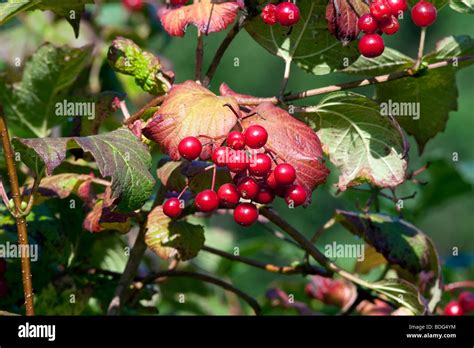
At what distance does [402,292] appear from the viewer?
4.37ft

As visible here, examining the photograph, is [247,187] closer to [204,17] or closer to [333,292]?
[204,17]

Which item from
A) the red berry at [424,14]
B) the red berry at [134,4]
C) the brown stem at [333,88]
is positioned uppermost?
the red berry at [134,4]

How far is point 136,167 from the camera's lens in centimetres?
105

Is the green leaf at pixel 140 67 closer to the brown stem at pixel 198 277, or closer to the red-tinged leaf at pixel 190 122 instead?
the red-tinged leaf at pixel 190 122

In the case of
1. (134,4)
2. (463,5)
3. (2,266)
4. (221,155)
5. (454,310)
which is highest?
(134,4)

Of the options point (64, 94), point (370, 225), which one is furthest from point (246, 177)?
point (64, 94)

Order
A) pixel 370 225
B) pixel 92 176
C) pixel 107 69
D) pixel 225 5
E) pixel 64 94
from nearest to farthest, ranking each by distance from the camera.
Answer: pixel 225 5 → pixel 92 176 → pixel 370 225 → pixel 64 94 → pixel 107 69

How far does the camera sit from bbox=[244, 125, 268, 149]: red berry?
40.8 inches

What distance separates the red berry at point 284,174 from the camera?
41.0 inches

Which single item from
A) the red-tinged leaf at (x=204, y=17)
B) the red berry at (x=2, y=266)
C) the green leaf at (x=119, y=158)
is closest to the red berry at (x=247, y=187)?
the green leaf at (x=119, y=158)

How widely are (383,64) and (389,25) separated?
236mm

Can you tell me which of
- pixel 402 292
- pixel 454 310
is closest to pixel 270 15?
pixel 402 292

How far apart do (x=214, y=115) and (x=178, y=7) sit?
0.26m

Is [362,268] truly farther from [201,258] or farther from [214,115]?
[214,115]
